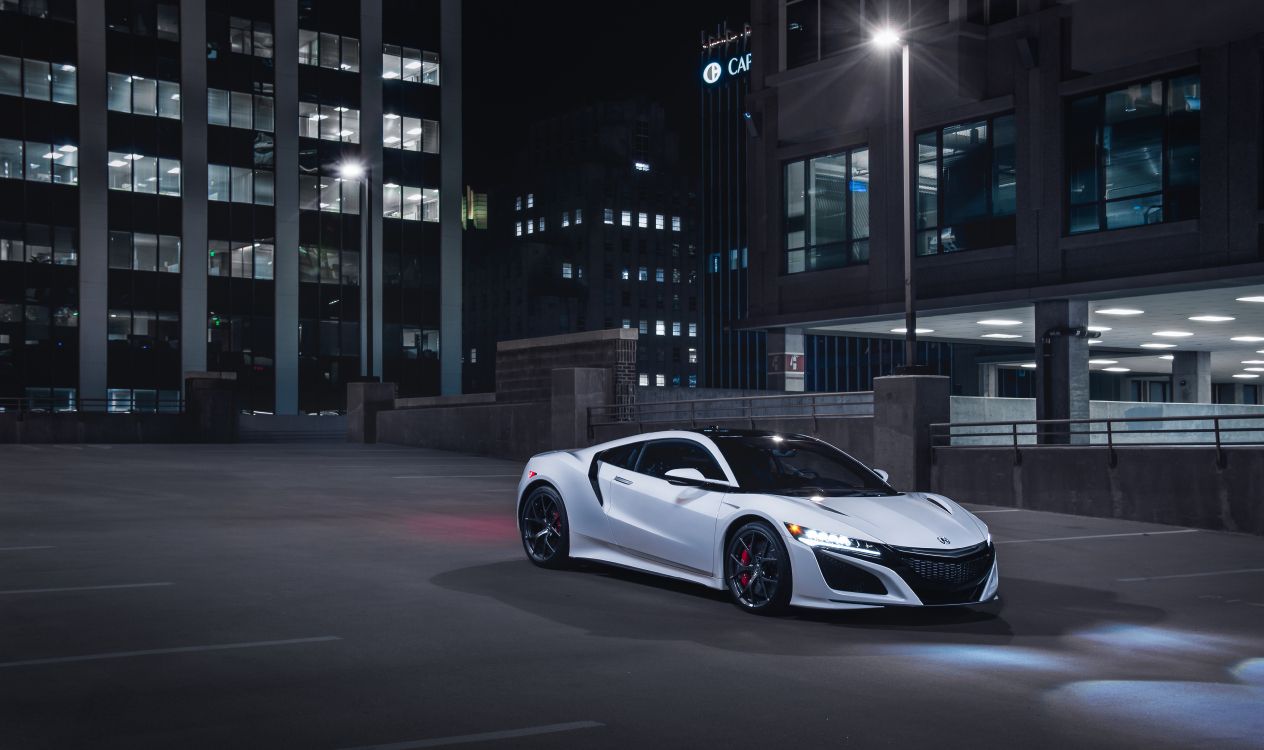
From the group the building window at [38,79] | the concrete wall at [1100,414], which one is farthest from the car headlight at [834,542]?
the building window at [38,79]

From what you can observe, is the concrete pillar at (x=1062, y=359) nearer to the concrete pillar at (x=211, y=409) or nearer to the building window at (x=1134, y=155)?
the building window at (x=1134, y=155)

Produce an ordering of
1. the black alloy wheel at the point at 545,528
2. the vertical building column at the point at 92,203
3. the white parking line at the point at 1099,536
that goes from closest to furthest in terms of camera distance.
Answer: the black alloy wheel at the point at 545,528, the white parking line at the point at 1099,536, the vertical building column at the point at 92,203

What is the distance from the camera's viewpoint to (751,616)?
28.5 ft

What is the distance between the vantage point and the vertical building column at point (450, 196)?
6675 cm

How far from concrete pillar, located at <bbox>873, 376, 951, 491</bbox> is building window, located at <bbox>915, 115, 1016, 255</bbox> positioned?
344 inches

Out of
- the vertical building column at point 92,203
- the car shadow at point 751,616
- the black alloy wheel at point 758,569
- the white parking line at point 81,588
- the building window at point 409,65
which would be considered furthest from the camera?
the building window at point 409,65

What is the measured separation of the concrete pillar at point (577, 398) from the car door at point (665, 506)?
1771 cm

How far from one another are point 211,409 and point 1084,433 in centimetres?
3367

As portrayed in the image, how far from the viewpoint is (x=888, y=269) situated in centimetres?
3011

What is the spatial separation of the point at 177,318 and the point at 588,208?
87892mm

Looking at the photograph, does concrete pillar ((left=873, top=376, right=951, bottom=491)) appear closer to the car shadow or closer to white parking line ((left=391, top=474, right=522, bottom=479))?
white parking line ((left=391, top=474, right=522, bottom=479))

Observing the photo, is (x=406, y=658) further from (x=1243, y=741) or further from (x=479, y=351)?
(x=479, y=351)

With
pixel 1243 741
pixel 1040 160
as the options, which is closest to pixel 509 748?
pixel 1243 741

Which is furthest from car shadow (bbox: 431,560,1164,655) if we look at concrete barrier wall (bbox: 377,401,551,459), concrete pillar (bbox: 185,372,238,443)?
concrete pillar (bbox: 185,372,238,443)
